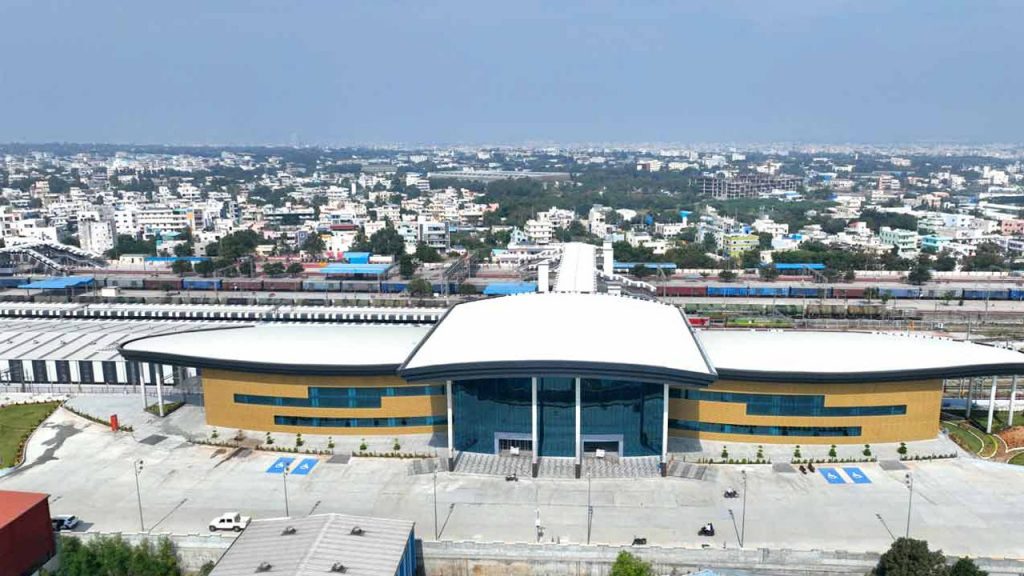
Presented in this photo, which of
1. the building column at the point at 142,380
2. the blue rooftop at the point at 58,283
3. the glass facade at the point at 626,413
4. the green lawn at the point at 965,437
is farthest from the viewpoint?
the blue rooftop at the point at 58,283

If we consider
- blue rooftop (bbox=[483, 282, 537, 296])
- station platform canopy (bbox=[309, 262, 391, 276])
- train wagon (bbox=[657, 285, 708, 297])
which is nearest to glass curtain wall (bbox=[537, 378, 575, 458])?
blue rooftop (bbox=[483, 282, 537, 296])

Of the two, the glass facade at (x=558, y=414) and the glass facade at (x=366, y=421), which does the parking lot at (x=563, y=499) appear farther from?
the glass facade at (x=366, y=421)

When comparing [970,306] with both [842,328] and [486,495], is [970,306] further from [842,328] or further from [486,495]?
[486,495]

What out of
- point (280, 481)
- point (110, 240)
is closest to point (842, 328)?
point (280, 481)

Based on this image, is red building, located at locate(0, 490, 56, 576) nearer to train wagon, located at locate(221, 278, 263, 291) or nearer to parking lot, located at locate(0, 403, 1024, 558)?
parking lot, located at locate(0, 403, 1024, 558)

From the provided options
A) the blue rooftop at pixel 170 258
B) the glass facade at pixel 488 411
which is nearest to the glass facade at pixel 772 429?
the glass facade at pixel 488 411
